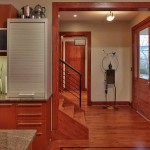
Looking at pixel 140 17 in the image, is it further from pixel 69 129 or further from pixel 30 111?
pixel 30 111

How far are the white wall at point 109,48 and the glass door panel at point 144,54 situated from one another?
3.24ft

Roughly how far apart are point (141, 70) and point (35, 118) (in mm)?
3989

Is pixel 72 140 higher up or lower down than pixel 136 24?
lower down

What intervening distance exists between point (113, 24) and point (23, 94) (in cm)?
495

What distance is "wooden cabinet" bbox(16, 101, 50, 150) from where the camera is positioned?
3466 mm

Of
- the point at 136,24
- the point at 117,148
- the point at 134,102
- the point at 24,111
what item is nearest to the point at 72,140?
the point at 117,148

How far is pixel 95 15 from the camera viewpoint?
22.1 feet

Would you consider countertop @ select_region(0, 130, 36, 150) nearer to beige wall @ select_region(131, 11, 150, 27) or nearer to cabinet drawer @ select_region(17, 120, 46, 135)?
cabinet drawer @ select_region(17, 120, 46, 135)

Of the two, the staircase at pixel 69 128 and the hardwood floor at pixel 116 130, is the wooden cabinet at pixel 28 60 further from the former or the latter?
the hardwood floor at pixel 116 130

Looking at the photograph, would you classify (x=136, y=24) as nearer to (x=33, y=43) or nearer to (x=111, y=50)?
(x=111, y=50)

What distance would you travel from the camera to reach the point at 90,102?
777cm

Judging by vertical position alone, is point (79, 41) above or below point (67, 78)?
above

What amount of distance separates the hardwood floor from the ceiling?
2.69 metres

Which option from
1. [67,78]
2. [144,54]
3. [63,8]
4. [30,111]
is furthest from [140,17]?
[30,111]
